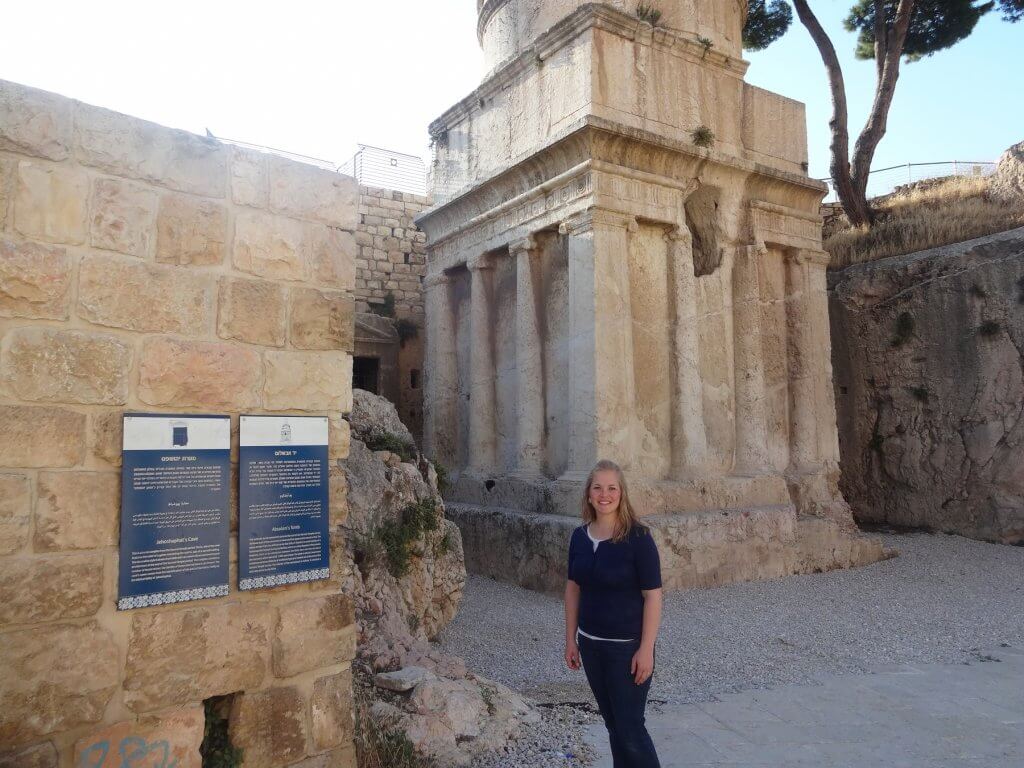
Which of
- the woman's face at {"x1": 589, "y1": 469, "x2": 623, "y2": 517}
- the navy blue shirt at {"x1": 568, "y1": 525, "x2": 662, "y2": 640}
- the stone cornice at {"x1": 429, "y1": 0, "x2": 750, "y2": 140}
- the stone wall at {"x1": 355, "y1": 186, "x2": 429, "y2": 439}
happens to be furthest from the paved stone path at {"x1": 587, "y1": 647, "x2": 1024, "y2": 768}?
the stone wall at {"x1": 355, "y1": 186, "x2": 429, "y2": 439}

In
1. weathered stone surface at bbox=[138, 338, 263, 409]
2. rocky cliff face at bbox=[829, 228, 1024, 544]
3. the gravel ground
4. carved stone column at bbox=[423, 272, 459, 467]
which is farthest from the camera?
carved stone column at bbox=[423, 272, 459, 467]

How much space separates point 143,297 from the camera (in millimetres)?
3043

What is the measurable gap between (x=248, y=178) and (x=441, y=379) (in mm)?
7580

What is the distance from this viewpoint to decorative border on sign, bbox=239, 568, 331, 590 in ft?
10.4

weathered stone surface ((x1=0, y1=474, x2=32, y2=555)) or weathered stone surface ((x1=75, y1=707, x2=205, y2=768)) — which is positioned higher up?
weathered stone surface ((x1=0, y1=474, x2=32, y2=555))

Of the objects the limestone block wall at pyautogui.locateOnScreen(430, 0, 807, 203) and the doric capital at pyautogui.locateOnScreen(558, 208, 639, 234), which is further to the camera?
the limestone block wall at pyautogui.locateOnScreen(430, 0, 807, 203)

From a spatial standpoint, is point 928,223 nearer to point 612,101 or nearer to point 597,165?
point 612,101

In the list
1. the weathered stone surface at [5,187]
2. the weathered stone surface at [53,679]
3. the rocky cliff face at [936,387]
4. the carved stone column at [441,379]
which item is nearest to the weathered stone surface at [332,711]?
the weathered stone surface at [53,679]

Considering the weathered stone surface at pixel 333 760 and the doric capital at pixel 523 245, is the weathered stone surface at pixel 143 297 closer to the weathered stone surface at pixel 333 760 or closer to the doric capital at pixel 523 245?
the weathered stone surface at pixel 333 760

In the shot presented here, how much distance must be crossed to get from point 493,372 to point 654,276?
244 centimetres

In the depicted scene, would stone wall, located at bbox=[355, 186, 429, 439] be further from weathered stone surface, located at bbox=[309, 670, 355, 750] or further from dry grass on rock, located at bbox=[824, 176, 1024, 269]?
weathered stone surface, located at bbox=[309, 670, 355, 750]

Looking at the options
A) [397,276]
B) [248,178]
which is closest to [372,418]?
[248,178]

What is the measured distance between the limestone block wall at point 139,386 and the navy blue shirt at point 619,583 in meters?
1.09

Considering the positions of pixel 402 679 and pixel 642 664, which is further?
pixel 402 679
